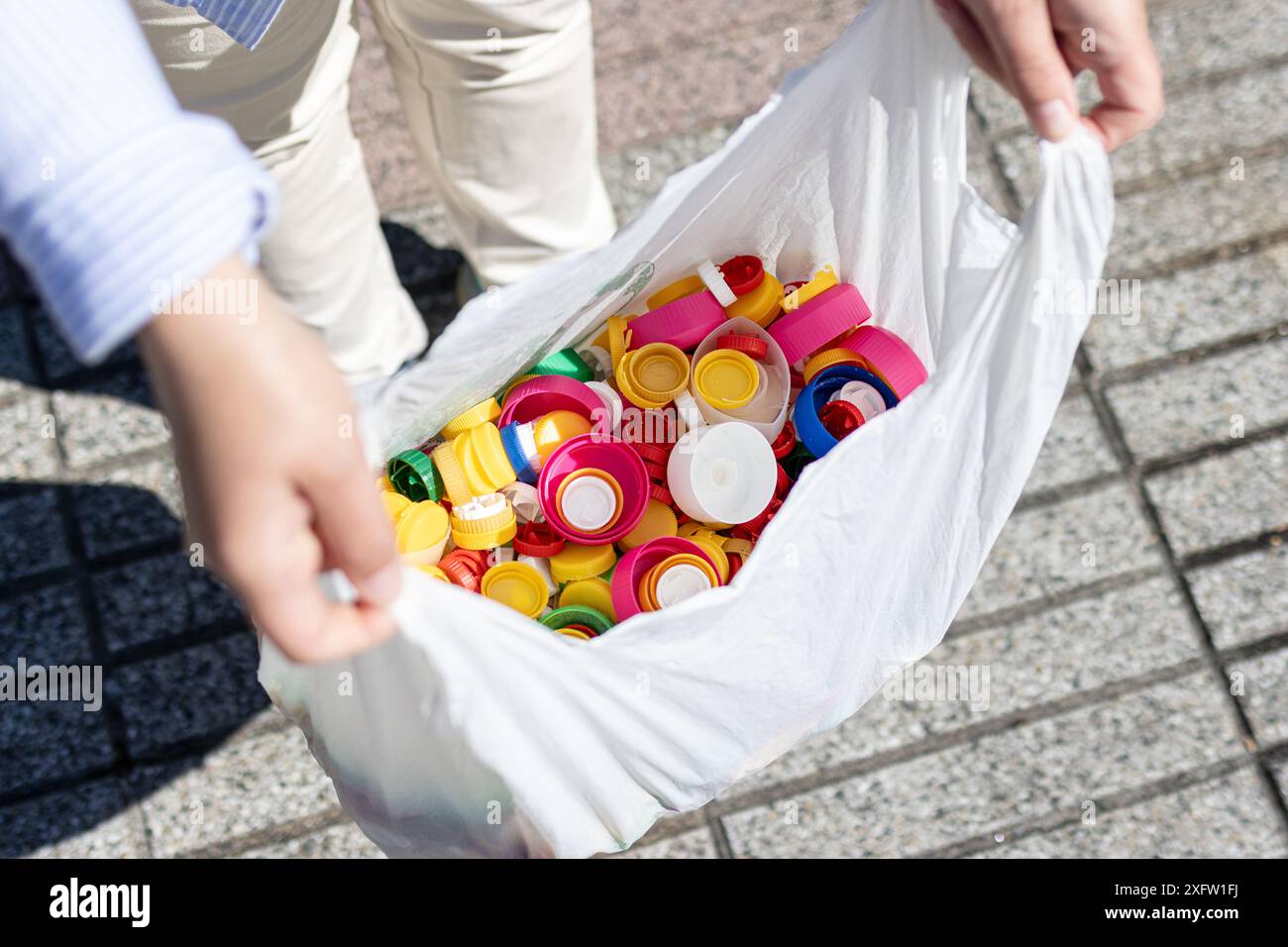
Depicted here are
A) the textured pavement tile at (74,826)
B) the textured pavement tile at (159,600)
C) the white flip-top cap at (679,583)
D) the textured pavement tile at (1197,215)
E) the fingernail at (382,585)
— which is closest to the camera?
the fingernail at (382,585)

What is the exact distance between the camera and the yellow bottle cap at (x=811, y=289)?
1399mm

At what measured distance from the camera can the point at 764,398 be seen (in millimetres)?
1366

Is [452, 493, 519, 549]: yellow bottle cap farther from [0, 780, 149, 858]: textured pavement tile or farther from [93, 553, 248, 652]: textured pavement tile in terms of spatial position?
[0, 780, 149, 858]: textured pavement tile

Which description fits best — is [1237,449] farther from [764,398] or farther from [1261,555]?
[764,398]

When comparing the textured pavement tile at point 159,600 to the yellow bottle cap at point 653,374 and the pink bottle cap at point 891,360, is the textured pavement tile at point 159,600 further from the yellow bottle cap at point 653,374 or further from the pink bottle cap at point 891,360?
the pink bottle cap at point 891,360

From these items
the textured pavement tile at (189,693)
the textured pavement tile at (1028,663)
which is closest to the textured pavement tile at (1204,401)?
the textured pavement tile at (1028,663)

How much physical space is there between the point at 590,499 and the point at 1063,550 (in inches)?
35.2

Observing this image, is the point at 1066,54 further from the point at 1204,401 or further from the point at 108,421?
the point at 108,421

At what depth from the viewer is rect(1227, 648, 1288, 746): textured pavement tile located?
1.71m

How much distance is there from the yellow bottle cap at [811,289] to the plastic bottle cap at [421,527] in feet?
1.65

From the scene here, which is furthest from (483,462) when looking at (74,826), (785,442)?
(74,826)

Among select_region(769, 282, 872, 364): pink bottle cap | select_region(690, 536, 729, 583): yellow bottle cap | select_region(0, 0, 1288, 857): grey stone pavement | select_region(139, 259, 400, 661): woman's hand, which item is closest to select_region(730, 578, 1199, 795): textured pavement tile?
select_region(0, 0, 1288, 857): grey stone pavement

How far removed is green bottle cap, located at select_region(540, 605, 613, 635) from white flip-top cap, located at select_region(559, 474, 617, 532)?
0.09 metres
